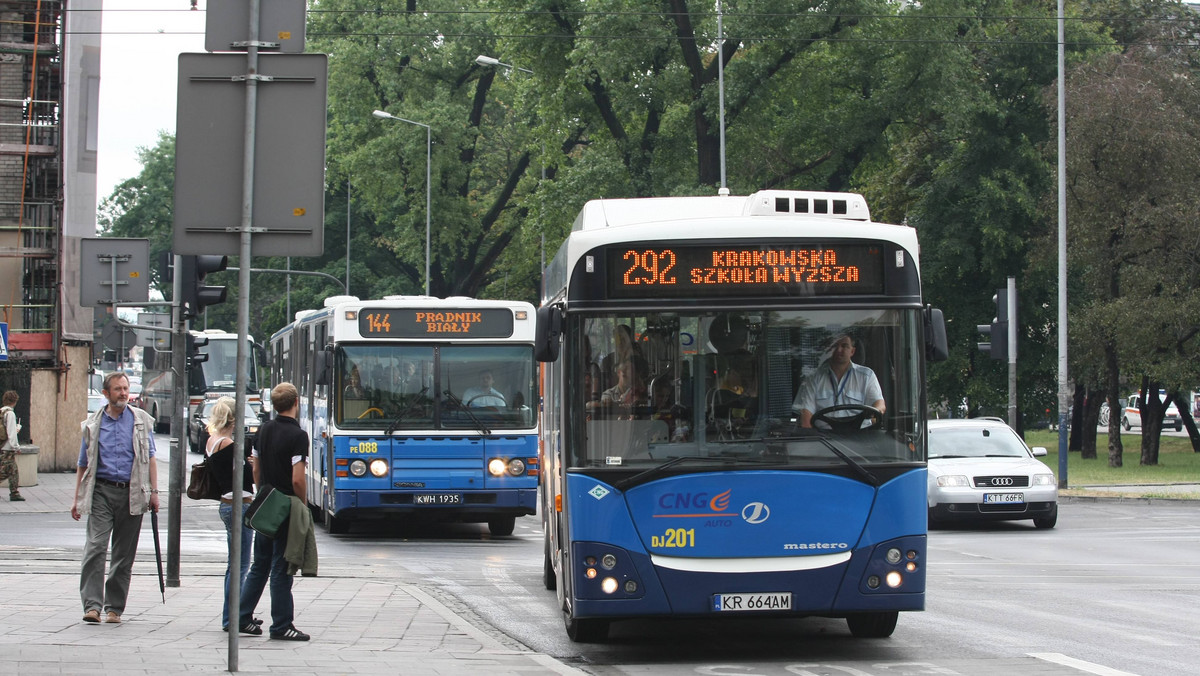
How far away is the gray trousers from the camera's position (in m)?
10.5

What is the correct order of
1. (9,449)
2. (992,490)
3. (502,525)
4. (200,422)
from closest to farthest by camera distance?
(502,525) → (992,490) → (9,449) → (200,422)

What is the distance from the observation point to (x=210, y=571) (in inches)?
577

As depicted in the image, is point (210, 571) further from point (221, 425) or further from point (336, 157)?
point (336, 157)

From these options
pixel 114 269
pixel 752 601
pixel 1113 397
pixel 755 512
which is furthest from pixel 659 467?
pixel 1113 397

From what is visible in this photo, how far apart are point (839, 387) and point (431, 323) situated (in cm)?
1011

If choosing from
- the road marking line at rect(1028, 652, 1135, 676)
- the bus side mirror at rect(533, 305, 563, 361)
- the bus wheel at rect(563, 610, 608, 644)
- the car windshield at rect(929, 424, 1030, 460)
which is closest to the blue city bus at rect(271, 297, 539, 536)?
the car windshield at rect(929, 424, 1030, 460)

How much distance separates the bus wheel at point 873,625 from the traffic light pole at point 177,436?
5649 millimetres

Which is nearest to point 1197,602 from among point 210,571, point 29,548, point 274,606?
point 274,606

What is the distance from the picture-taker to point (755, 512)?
30.3 ft

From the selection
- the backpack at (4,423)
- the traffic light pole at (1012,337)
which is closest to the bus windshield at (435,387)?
the backpack at (4,423)

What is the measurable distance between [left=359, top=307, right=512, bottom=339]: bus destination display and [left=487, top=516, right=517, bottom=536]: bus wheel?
254 cm

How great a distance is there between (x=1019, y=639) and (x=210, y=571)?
25.5 feet

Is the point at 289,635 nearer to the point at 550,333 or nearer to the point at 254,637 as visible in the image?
the point at 254,637

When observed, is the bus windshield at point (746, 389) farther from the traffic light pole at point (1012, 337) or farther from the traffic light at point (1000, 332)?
the traffic light pole at point (1012, 337)
